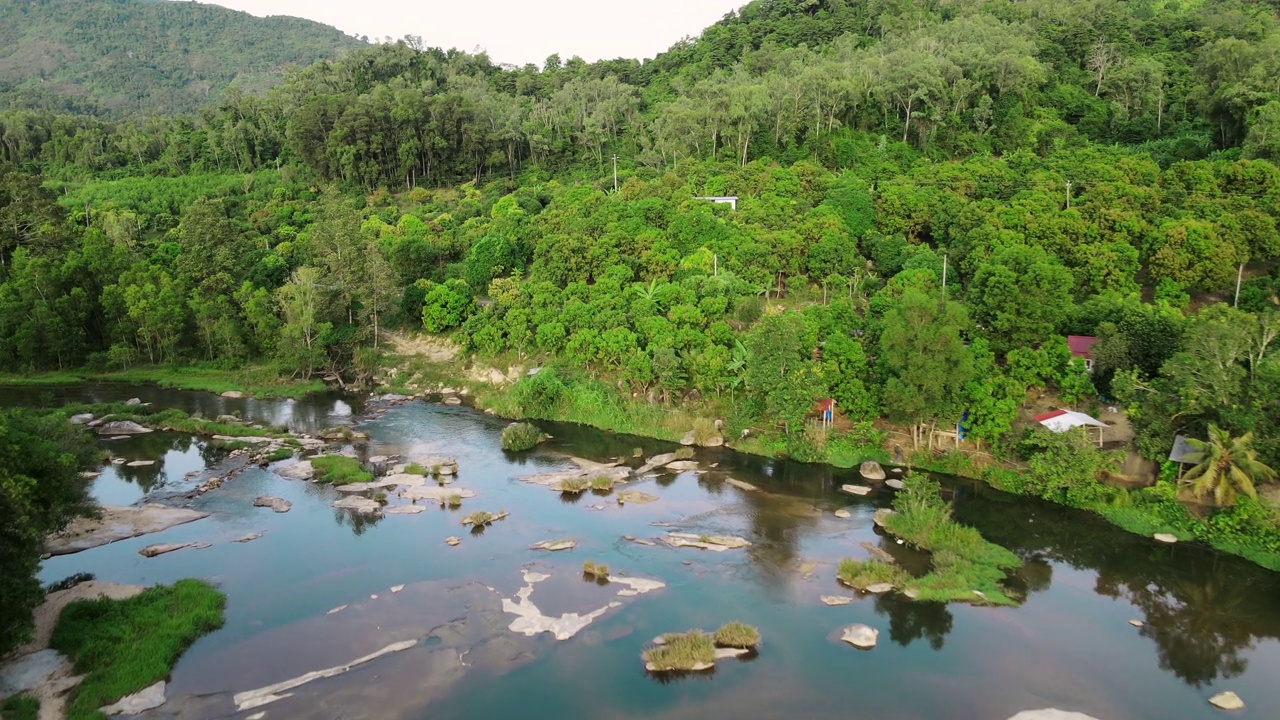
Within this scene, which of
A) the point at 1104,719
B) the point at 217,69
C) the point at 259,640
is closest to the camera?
the point at 1104,719

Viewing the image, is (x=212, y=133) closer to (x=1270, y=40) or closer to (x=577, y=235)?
(x=577, y=235)

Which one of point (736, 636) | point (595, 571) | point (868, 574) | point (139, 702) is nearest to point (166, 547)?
point (139, 702)

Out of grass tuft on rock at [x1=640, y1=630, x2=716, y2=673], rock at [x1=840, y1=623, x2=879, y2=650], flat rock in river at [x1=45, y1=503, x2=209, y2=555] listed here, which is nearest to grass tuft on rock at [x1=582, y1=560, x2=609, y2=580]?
grass tuft on rock at [x1=640, y1=630, x2=716, y2=673]

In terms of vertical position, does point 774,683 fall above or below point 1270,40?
below

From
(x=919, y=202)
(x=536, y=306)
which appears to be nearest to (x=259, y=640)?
(x=536, y=306)

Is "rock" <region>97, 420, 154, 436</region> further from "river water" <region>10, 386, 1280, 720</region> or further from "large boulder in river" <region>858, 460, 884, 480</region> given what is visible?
"large boulder in river" <region>858, 460, 884, 480</region>

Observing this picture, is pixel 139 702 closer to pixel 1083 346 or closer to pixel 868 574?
pixel 868 574
